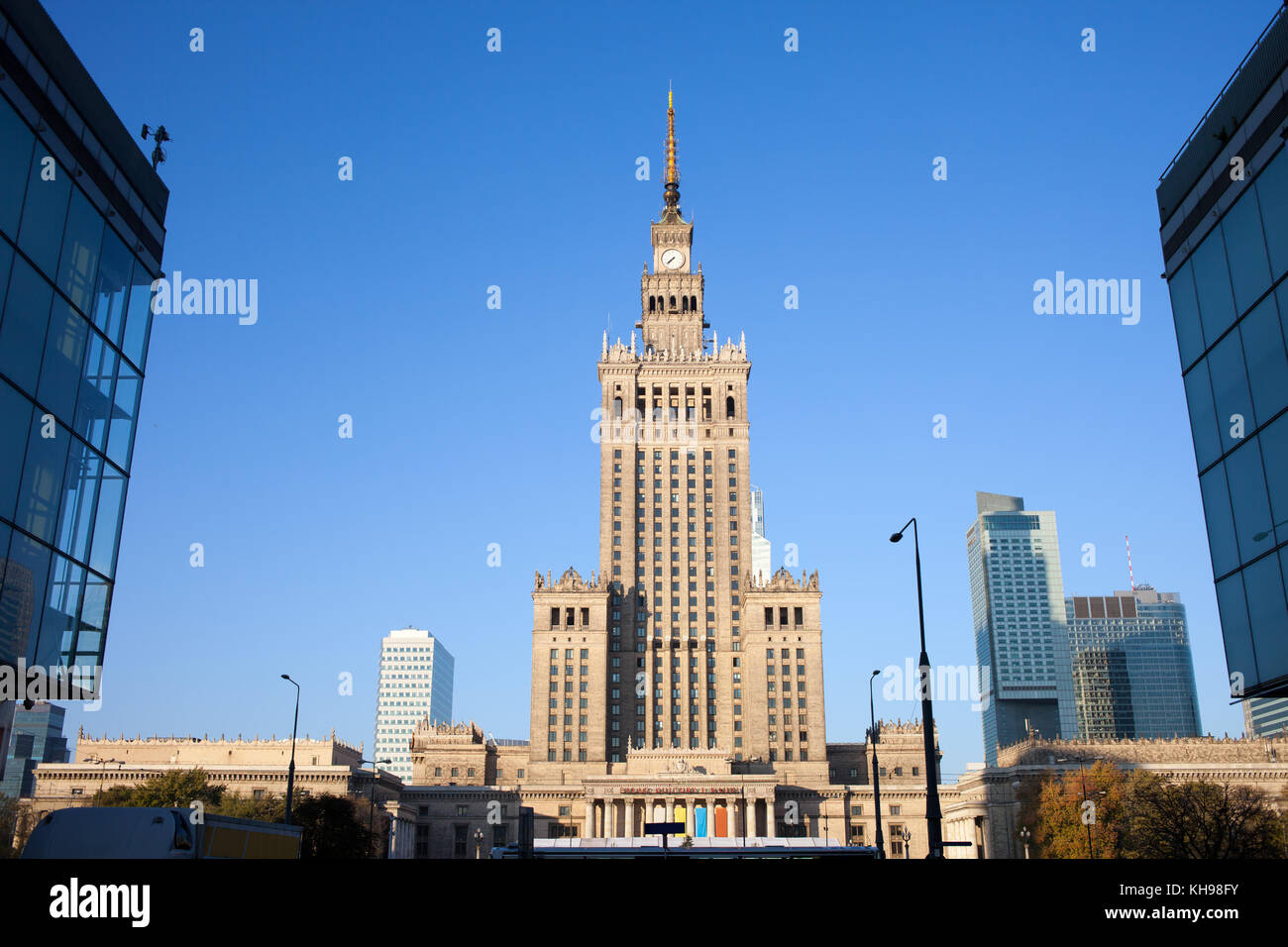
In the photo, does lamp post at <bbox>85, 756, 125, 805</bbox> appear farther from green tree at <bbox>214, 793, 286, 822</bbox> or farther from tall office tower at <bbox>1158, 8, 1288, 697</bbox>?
tall office tower at <bbox>1158, 8, 1288, 697</bbox>

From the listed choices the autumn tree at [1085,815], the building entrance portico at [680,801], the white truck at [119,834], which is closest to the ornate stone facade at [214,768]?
the building entrance portico at [680,801]

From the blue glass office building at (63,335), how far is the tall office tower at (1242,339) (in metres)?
43.8

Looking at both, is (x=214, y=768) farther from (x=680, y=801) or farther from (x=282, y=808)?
(x=680, y=801)

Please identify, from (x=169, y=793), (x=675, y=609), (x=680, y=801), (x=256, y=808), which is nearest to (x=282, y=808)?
(x=256, y=808)

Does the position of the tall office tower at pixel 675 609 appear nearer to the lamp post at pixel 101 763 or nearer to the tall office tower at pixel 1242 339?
the lamp post at pixel 101 763

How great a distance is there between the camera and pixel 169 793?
10100 centimetres

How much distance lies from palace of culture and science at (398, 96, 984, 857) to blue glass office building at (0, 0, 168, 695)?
9989 cm

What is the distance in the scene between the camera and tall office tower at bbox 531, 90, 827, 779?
5871 inches

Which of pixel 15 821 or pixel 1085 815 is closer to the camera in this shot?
pixel 1085 815

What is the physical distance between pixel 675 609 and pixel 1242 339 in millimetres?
120107

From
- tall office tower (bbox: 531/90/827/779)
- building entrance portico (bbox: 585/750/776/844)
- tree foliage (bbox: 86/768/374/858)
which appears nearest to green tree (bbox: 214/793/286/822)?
tree foliage (bbox: 86/768/374/858)

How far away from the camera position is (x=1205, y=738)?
163 metres
